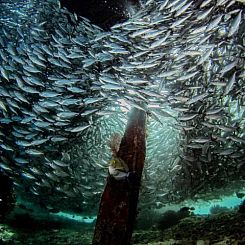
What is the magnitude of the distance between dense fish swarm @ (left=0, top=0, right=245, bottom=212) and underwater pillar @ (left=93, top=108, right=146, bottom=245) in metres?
1.01

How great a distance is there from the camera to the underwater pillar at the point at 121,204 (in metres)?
6.15

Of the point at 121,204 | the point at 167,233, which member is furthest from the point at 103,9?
the point at 167,233

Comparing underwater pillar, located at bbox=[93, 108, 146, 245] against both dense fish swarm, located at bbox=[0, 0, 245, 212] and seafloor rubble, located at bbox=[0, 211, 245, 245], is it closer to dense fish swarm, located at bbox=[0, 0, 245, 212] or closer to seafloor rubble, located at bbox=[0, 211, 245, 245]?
dense fish swarm, located at bbox=[0, 0, 245, 212]

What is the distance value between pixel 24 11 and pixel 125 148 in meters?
6.61

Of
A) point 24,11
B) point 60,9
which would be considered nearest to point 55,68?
point 60,9

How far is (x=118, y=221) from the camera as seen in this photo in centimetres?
623

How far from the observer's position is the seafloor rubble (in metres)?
7.55

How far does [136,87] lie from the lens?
272 inches

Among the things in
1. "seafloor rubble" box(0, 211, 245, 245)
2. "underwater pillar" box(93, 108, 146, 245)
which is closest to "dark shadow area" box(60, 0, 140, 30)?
"underwater pillar" box(93, 108, 146, 245)

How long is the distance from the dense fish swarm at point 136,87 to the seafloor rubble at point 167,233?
1696 millimetres

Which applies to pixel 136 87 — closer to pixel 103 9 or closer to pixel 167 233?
pixel 103 9

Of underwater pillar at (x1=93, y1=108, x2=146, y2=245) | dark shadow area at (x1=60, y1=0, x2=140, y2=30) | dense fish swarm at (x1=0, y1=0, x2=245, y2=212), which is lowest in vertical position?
underwater pillar at (x1=93, y1=108, x2=146, y2=245)

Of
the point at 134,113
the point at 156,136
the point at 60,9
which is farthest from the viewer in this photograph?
the point at 156,136

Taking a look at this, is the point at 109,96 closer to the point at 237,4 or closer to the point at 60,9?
the point at 237,4
